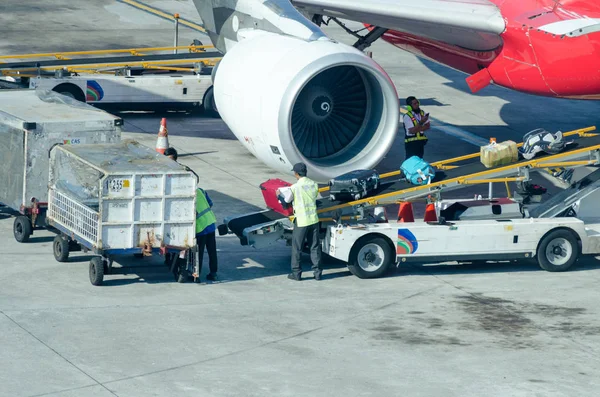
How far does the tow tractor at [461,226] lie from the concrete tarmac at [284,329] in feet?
1.03

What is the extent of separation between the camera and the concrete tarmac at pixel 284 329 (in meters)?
11.2

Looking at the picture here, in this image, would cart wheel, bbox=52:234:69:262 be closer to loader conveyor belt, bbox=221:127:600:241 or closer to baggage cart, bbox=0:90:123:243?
baggage cart, bbox=0:90:123:243

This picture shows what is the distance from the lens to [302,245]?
1522 cm

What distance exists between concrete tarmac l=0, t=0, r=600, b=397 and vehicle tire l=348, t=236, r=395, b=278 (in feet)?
0.64

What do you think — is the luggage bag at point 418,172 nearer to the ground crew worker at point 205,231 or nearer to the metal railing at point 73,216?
the ground crew worker at point 205,231

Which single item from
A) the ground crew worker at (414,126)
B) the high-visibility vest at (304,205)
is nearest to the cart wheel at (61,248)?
the high-visibility vest at (304,205)

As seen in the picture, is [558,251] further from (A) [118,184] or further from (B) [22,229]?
(B) [22,229]

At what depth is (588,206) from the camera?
663 inches

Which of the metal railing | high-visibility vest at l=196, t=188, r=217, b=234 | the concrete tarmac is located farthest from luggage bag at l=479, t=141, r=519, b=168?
the metal railing

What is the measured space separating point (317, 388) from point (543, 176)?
1112 centimetres

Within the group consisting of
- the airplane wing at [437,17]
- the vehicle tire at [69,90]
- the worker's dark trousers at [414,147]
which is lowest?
the worker's dark trousers at [414,147]

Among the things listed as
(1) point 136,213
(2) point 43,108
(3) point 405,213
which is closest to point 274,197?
(3) point 405,213

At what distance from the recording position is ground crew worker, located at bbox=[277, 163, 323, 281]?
1502cm

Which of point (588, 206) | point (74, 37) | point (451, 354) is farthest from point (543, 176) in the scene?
point (74, 37)
